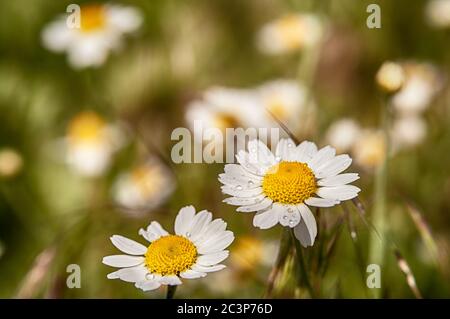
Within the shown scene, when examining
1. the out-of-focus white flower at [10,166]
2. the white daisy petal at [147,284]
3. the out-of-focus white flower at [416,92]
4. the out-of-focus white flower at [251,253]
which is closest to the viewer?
the white daisy petal at [147,284]

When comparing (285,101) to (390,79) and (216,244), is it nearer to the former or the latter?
(390,79)

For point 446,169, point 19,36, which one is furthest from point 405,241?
point 19,36

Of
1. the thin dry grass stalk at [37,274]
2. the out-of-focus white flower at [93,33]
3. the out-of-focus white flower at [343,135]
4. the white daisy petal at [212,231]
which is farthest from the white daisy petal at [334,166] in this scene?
the out-of-focus white flower at [93,33]

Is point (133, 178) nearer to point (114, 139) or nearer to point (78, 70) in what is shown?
point (114, 139)

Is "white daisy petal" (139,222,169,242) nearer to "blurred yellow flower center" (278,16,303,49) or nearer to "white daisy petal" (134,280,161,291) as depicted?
"white daisy petal" (134,280,161,291)

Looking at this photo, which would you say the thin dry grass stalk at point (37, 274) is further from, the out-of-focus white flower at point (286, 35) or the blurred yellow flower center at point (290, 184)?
the out-of-focus white flower at point (286, 35)

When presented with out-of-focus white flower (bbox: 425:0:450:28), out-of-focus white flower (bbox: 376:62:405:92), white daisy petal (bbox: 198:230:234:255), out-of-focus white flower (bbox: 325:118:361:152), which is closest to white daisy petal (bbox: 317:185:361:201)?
white daisy petal (bbox: 198:230:234:255)

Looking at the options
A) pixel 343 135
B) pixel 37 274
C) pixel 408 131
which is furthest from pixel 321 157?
pixel 408 131
